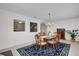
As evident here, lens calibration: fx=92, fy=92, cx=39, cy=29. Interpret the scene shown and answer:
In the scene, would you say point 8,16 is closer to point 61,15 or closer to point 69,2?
point 61,15

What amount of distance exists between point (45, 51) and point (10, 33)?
722 mm

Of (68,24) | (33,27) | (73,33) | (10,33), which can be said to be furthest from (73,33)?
(10,33)

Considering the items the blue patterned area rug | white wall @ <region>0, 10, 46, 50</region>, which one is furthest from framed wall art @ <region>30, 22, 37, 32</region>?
the blue patterned area rug

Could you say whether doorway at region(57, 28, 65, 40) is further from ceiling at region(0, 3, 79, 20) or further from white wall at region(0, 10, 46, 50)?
white wall at region(0, 10, 46, 50)

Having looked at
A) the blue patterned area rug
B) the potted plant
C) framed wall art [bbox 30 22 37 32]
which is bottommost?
the blue patterned area rug

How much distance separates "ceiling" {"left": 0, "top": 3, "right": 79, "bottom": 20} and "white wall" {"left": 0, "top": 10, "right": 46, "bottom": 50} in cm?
9

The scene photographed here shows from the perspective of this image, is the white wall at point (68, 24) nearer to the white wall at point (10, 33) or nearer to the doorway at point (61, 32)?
the doorway at point (61, 32)

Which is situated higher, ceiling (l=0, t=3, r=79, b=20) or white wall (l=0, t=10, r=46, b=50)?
ceiling (l=0, t=3, r=79, b=20)

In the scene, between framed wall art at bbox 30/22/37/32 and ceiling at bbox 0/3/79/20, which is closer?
ceiling at bbox 0/3/79/20

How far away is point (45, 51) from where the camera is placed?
1.71 m

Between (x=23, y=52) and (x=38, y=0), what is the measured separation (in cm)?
98

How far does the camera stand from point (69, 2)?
63.6 inches

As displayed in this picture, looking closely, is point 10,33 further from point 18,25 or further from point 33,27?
point 33,27

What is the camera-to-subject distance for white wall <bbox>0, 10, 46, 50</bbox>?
5.43 ft
